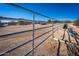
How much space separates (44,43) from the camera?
3.38m

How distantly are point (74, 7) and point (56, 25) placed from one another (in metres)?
→ 0.49

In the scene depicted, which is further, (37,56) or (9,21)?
(37,56)

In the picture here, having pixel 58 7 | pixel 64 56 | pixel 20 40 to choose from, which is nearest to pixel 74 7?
pixel 58 7

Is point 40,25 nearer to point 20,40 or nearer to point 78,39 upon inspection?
point 20,40

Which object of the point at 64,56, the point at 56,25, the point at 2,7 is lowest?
the point at 64,56

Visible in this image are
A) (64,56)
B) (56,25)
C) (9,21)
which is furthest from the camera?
(56,25)

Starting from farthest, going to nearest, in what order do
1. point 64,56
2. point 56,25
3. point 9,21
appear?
point 56,25
point 64,56
point 9,21

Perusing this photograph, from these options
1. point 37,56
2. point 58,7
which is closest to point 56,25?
point 58,7

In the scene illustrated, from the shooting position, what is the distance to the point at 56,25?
340 cm

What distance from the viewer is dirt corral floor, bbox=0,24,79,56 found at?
9.77 feet

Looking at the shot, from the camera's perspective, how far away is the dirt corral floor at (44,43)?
9.77 ft

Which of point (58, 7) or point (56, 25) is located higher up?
point (58, 7)

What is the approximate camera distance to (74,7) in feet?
10.2

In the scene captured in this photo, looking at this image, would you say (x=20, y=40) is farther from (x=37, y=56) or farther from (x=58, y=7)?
(x=58, y=7)
